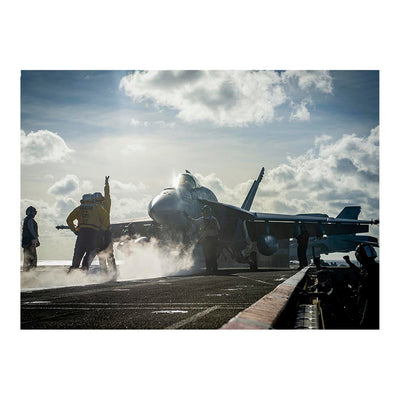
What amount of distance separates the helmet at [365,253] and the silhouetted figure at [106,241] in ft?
23.1

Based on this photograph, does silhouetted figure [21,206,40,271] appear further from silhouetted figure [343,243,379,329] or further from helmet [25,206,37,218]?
silhouetted figure [343,243,379,329]

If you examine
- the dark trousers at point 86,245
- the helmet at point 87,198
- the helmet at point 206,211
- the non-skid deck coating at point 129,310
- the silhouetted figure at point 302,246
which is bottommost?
the silhouetted figure at point 302,246

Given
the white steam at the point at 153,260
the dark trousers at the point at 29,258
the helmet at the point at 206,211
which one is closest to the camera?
the dark trousers at the point at 29,258

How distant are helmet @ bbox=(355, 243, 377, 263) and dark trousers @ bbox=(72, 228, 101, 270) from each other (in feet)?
24.4

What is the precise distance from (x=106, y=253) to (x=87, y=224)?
1530mm

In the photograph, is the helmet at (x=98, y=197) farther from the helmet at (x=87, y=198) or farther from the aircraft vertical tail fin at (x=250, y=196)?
the aircraft vertical tail fin at (x=250, y=196)

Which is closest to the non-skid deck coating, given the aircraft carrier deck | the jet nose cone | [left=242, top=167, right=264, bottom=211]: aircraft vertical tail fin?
the aircraft carrier deck

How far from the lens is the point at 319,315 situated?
5707mm

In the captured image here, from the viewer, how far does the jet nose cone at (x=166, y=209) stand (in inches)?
685

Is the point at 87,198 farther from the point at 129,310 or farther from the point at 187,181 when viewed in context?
the point at 187,181

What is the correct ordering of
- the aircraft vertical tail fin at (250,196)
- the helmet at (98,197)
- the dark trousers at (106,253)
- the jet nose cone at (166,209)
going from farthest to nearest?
the aircraft vertical tail fin at (250,196), the jet nose cone at (166,209), the dark trousers at (106,253), the helmet at (98,197)

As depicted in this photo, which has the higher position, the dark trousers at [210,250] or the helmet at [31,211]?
the helmet at [31,211]

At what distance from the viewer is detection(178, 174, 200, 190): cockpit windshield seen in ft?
64.5

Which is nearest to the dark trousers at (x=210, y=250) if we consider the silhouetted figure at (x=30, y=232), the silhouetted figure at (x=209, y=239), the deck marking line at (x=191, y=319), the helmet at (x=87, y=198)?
the silhouetted figure at (x=209, y=239)
